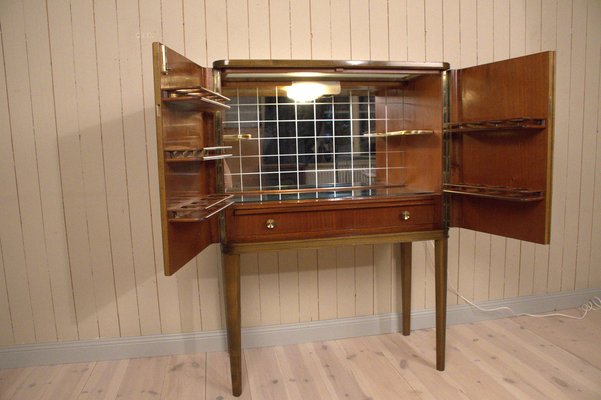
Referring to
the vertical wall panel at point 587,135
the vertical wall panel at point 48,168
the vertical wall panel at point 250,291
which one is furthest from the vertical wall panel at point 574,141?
the vertical wall panel at point 48,168

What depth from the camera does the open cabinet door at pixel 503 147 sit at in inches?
69.5

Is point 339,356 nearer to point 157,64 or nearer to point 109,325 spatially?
point 109,325

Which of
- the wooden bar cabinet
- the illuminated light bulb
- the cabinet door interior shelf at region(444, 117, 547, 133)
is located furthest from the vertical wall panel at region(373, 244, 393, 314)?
the illuminated light bulb

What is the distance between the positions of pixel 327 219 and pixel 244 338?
2.97ft

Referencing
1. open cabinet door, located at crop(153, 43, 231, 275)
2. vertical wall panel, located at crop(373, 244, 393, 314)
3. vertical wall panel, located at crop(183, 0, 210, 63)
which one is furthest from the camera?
vertical wall panel, located at crop(373, 244, 393, 314)

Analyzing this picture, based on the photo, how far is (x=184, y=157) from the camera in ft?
5.02

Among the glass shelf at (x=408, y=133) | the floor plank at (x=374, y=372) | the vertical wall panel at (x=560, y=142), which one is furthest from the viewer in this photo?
the vertical wall panel at (x=560, y=142)

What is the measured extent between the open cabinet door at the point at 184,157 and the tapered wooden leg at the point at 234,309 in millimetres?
134

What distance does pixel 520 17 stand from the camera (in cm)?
260

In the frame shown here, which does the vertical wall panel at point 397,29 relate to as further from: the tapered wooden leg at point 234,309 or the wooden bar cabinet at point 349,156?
the tapered wooden leg at point 234,309

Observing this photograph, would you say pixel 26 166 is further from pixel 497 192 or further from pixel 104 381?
pixel 497 192

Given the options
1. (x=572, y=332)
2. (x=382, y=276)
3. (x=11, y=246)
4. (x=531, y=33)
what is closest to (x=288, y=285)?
(x=382, y=276)

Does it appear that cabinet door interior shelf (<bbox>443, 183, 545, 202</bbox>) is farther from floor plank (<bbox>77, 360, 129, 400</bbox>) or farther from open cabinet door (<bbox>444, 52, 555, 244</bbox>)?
floor plank (<bbox>77, 360, 129, 400</bbox>)

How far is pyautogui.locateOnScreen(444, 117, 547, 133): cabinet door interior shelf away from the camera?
5.81 ft
